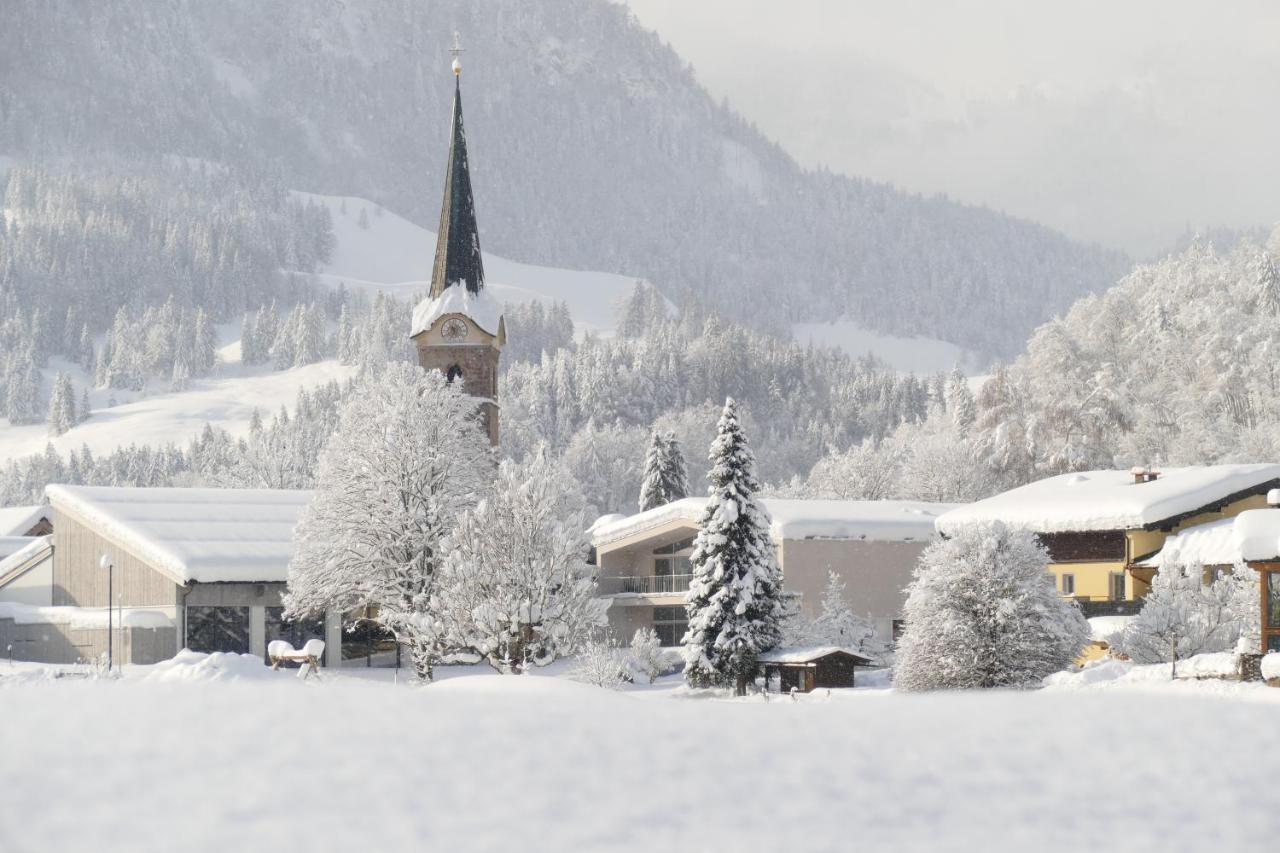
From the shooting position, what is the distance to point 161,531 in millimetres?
58188

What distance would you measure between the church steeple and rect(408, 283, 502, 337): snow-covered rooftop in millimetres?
743

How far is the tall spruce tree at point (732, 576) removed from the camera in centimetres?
4625

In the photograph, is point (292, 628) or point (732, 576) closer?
point (732, 576)

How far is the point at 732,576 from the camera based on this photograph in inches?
1837

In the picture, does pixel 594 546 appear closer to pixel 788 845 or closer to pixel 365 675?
pixel 365 675

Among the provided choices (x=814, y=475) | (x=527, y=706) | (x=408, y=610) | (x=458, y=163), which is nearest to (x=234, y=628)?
(x=408, y=610)

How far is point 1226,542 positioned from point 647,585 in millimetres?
24130

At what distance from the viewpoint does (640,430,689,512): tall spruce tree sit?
92.6 meters

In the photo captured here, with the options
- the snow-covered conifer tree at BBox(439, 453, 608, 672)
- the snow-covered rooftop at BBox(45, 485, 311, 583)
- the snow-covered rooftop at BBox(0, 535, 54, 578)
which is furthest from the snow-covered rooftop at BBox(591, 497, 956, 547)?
the snow-covered rooftop at BBox(0, 535, 54, 578)

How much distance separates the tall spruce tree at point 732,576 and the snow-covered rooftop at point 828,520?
8.36 metres

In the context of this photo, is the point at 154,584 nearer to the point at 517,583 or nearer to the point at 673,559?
the point at 517,583

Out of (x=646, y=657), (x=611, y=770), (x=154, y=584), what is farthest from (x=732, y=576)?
(x=611, y=770)

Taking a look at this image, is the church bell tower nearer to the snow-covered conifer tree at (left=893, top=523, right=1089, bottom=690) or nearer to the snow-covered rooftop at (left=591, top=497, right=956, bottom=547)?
the snow-covered rooftop at (left=591, top=497, right=956, bottom=547)

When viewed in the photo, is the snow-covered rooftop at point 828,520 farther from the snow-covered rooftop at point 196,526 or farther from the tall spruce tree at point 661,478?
the tall spruce tree at point 661,478
